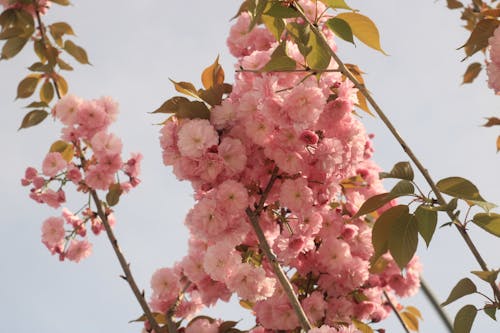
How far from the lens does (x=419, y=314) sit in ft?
5.98

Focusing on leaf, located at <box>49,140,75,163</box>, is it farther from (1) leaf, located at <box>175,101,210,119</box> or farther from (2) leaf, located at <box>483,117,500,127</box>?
(2) leaf, located at <box>483,117,500,127</box>

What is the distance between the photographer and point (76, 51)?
230 centimetres

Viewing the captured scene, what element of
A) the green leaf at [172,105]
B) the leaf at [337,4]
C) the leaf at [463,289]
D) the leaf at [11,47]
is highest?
the leaf at [11,47]

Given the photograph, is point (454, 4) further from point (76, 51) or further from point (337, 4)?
point (76, 51)

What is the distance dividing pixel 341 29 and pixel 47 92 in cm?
159

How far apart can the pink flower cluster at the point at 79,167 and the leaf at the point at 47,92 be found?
0.61 feet

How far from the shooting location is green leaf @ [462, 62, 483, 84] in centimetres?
223

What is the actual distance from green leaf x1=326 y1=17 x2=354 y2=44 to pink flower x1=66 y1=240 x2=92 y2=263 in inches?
56.3

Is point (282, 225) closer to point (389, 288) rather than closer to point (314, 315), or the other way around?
point (314, 315)

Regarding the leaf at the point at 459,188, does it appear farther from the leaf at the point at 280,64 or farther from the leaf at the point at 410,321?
the leaf at the point at 410,321

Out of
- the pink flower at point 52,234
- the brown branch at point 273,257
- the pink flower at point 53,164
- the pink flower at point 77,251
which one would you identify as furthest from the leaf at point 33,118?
the brown branch at point 273,257

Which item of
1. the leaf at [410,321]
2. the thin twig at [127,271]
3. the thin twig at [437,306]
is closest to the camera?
the thin twig at [437,306]

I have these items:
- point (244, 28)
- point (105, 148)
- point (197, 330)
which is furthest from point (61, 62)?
point (197, 330)

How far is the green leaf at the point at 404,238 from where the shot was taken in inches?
37.0
